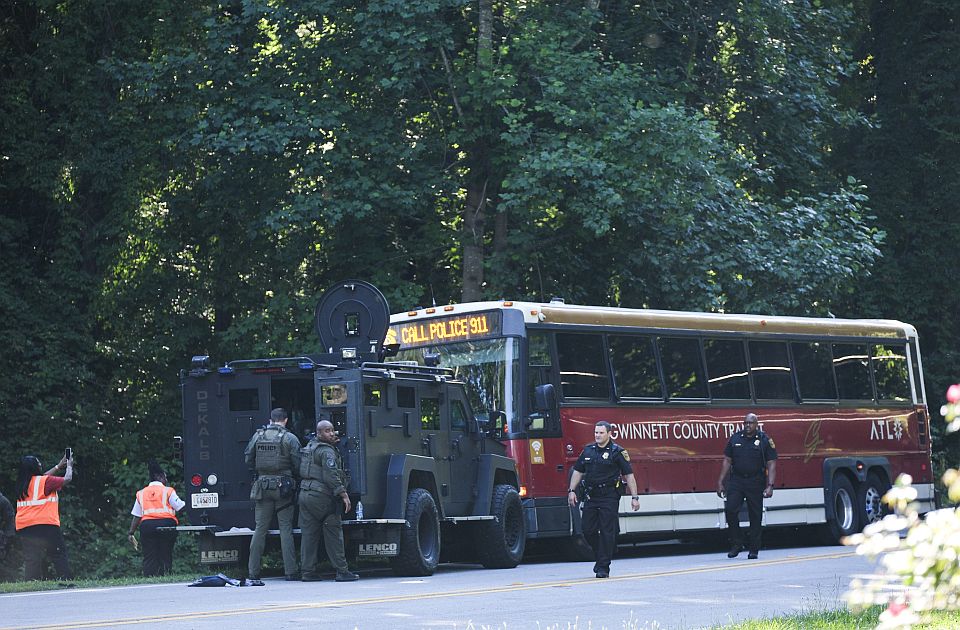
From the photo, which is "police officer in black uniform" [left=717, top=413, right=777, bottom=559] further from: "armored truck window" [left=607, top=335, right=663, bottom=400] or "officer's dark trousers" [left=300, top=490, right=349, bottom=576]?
"officer's dark trousers" [left=300, top=490, right=349, bottom=576]

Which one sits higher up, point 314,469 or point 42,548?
point 314,469

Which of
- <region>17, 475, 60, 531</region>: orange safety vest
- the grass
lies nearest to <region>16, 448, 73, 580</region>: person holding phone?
<region>17, 475, 60, 531</region>: orange safety vest

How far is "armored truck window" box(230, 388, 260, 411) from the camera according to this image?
17953 millimetres

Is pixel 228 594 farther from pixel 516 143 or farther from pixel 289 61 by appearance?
pixel 289 61

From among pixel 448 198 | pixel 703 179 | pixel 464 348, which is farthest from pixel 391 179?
pixel 464 348

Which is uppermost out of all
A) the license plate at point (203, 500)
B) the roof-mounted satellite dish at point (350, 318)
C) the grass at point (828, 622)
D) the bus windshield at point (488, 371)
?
the roof-mounted satellite dish at point (350, 318)

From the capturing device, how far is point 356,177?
1062 inches

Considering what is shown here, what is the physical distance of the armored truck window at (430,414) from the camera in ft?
60.7

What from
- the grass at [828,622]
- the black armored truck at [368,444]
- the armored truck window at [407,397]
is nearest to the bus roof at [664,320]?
the black armored truck at [368,444]

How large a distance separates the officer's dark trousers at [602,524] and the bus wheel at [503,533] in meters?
2.13

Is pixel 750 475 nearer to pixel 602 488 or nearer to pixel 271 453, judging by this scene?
pixel 602 488

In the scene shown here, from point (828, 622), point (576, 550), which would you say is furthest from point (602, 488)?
point (828, 622)

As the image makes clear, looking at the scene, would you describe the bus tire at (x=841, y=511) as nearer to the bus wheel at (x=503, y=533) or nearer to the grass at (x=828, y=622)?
the bus wheel at (x=503, y=533)

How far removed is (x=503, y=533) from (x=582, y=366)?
10.1 feet
